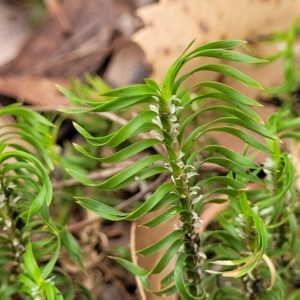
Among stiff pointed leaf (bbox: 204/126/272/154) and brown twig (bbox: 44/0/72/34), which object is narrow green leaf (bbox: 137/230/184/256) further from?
brown twig (bbox: 44/0/72/34)

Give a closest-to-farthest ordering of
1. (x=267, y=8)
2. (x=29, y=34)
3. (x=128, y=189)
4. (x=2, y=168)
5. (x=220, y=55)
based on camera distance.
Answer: (x=220, y=55), (x=2, y=168), (x=128, y=189), (x=267, y=8), (x=29, y=34)

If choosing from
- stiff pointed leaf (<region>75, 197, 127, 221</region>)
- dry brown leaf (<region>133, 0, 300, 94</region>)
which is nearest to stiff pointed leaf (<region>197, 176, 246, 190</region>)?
stiff pointed leaf (<region>75, 197, 127, 221</region>)

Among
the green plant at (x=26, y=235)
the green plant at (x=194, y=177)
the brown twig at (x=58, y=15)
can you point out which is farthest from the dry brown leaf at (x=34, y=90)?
the green plant at (x=194, y=177)

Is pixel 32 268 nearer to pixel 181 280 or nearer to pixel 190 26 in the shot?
pixel 181 280

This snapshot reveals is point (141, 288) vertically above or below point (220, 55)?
below

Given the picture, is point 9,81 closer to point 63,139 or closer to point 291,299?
point 63,139

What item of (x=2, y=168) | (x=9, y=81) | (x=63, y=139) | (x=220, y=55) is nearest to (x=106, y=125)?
(x=63, y=139)

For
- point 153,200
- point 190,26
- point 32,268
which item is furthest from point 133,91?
point 190,26
